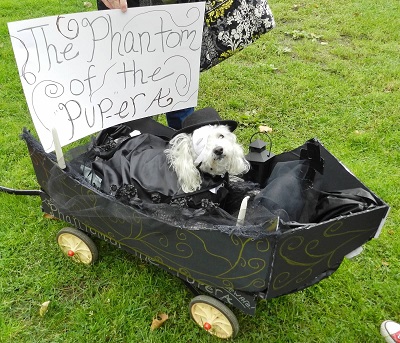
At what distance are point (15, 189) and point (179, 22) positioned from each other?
1.41m

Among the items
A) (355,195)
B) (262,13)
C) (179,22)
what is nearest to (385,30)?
(262,13)

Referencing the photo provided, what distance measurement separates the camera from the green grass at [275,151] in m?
1.93

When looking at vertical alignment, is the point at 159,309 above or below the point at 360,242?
below

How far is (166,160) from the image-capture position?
193 centimetres

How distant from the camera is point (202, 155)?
1805mm

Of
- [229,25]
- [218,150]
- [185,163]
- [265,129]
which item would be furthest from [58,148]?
[265,129]

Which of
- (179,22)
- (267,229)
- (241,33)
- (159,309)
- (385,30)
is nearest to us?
(267,229)

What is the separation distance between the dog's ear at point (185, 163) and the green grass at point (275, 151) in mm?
591

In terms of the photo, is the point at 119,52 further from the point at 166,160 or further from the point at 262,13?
the point at 262,13

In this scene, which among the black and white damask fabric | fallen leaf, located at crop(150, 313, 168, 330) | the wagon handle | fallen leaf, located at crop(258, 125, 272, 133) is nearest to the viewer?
fallen leaf, located at crop(150, 313, 168, 330)

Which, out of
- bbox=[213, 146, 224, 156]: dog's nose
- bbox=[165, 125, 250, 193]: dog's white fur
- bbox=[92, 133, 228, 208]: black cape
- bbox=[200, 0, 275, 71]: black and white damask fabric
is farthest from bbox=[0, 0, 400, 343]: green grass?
bbox=[200, 0, 275, 71]: black and white damask fabric

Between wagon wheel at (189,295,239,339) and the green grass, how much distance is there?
2.6 inches

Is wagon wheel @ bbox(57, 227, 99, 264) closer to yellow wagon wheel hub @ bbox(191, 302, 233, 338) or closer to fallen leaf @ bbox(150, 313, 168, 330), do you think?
fallen leaf @ bbox(150, 313, 168, 330)

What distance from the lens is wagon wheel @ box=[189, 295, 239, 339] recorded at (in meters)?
1.76
